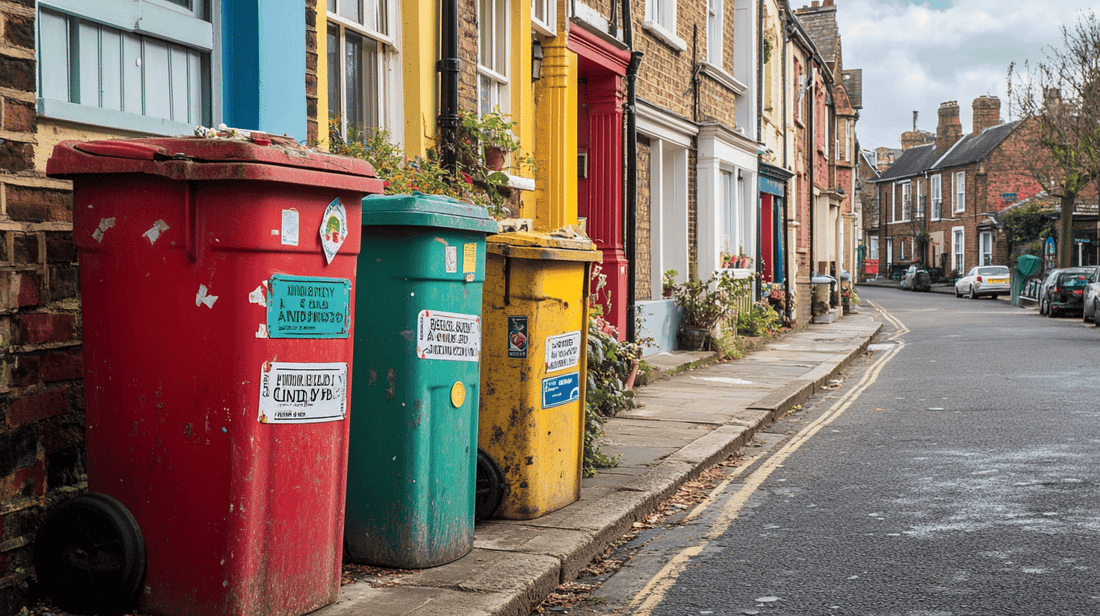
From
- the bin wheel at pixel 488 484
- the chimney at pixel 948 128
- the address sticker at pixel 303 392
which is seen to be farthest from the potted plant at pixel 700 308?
the chimney at pixel 948 128

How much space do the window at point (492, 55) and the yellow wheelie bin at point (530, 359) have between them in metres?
4.13

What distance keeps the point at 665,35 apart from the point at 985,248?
49958 millimetres

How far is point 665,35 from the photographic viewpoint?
1398 cm

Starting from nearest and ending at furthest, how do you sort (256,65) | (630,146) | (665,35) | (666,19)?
(256,65), (630,146), (665,35), (666,19)

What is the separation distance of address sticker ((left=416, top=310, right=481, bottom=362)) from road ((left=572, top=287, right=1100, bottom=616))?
47.7 inches

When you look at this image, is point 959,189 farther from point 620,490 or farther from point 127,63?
point 127,63

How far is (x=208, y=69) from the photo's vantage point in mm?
5281

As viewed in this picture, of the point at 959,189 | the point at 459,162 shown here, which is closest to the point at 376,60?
the point at 459,162

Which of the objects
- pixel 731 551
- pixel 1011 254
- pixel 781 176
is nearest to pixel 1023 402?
pixel 731 551

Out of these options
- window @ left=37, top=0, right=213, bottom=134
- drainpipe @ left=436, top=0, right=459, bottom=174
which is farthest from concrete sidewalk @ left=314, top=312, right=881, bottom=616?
drainpipe @ left=436, top=0, right=459, bottom=174

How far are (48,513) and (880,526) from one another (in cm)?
416

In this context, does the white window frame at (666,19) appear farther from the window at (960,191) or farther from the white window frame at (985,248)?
the window at (960,191)

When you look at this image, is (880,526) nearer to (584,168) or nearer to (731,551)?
(731,551)

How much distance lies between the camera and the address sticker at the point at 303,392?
3.38 m
